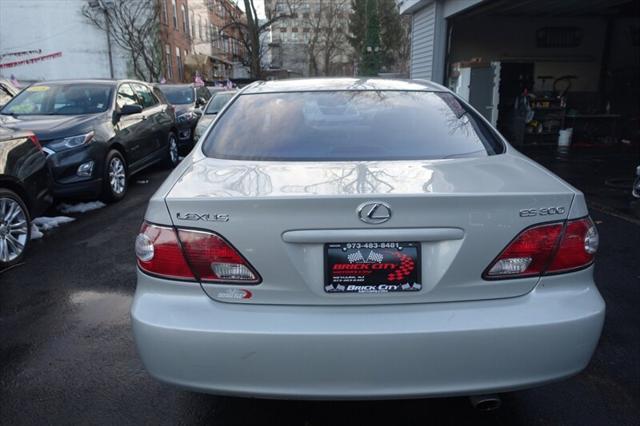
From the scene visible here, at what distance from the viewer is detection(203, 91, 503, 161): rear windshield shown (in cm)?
250

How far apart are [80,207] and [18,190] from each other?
78.7 inches

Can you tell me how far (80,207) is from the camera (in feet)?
21.8

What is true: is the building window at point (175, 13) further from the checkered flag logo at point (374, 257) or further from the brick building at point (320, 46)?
the checkered flag logo at point (374, 257)

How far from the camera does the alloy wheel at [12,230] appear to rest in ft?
14.6

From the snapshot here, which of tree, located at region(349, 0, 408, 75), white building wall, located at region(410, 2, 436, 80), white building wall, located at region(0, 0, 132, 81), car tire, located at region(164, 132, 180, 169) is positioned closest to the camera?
car tire, located at region(164, 132, 180, 169)

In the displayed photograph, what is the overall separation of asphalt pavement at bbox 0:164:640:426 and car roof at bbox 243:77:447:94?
6.02 ft

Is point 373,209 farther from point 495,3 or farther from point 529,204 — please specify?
point 495,3

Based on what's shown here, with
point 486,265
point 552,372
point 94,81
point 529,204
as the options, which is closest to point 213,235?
point 486,265

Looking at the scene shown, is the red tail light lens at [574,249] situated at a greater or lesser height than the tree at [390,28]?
lesser

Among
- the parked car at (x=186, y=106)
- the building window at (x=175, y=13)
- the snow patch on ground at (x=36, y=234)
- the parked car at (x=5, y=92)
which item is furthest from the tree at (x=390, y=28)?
the snow patch on ground at (x=36, y=234)

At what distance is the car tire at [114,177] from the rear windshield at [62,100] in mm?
737

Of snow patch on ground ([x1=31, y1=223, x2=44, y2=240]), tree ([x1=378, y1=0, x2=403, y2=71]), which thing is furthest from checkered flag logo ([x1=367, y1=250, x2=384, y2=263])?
tree ([x1=378, y1=0, x2=403, y2=71])

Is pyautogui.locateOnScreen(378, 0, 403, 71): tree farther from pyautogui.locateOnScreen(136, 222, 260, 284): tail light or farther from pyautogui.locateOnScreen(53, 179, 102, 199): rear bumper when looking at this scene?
pyautogui.locateOnScreen(136, 222, 260, 284): tail light

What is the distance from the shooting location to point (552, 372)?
1929mm
